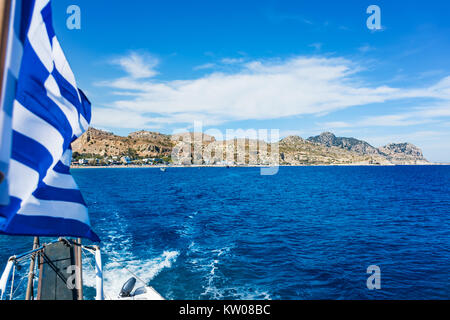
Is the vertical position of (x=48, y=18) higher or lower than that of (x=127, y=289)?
higher

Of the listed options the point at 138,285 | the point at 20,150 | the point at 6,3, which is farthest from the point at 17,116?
the point at 138,285

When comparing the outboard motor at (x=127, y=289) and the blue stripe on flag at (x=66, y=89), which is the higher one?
the blue stripe on flag at (x=66, y=89)

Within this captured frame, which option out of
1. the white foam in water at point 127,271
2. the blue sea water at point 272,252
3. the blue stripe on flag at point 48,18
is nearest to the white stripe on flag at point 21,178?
the blue stripe on flag at point 48,18

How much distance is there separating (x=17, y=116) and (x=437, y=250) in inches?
1351

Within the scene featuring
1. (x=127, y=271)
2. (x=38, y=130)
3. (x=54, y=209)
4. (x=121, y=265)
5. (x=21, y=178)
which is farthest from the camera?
(x=127, y=271)

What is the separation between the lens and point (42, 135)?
5.07m

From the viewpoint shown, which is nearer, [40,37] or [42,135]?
[40,37]

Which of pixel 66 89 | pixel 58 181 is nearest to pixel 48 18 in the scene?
pixel 66 89

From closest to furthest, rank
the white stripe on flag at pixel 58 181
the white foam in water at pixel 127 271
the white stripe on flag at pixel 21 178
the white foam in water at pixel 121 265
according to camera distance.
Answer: the white stripe on flag at pixel 21 178 → the white stripe on flag at pixel 58 181 → the white foam in water at pixel 127 271 → the white foam in water at pixel 121 265

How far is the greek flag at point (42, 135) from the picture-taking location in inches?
180

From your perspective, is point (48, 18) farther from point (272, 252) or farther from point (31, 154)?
point (272, 252)

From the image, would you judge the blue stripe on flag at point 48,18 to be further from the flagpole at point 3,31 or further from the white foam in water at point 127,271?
the white foam in water at point 127,271

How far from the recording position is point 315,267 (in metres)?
20.3
